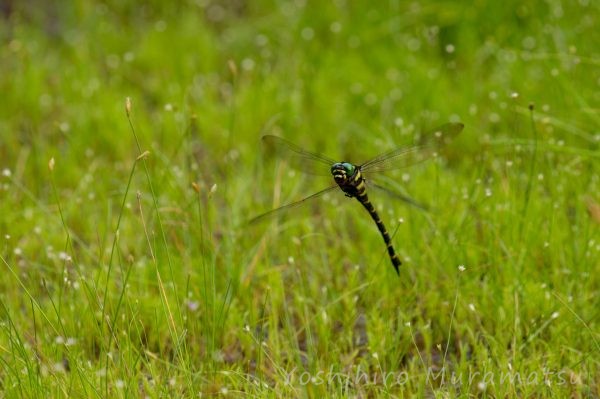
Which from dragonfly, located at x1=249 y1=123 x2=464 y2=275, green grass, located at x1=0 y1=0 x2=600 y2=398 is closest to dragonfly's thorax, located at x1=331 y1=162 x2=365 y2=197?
dragonfly, located at x1=249 y1=123 x2=464 y2=275

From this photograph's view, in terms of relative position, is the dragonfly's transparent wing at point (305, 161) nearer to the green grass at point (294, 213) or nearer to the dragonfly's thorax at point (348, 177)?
the green grass at point (294, 213)

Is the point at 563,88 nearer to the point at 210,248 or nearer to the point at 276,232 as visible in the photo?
the point at 276,232

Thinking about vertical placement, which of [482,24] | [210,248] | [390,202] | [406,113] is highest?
[482,24]

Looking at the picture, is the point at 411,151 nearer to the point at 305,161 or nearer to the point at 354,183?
the point at 354,183

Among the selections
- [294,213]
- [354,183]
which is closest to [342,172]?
[354,183]

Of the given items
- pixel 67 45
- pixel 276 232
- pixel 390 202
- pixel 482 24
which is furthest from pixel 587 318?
pixel 67 45

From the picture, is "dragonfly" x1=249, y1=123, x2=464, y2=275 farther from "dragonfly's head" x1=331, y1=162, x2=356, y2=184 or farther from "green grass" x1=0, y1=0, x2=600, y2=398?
"green grass" x1=0, y1=0, x2=600, y2=398

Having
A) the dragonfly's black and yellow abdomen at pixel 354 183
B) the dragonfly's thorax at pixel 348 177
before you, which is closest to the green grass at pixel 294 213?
the dragonfly's black and yellow abdomen at pixel 354 183
